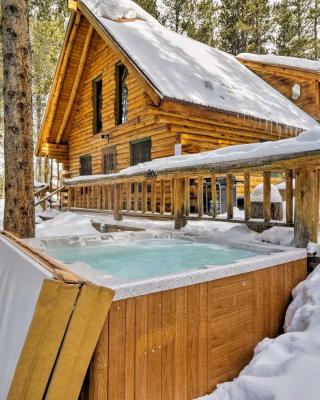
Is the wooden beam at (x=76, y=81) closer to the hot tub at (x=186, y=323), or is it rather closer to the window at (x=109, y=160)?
the window at (x=109, y=160)

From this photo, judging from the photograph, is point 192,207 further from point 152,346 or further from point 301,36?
point 301,36

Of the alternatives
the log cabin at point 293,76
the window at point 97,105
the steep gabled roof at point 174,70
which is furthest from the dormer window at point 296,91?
the window at point 97,105

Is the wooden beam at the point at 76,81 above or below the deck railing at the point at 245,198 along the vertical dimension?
above

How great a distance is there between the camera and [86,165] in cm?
1433

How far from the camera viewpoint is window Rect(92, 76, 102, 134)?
1312 cm

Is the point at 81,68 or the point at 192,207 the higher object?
the point at 81,68

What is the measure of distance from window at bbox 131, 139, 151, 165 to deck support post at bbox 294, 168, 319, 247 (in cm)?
732

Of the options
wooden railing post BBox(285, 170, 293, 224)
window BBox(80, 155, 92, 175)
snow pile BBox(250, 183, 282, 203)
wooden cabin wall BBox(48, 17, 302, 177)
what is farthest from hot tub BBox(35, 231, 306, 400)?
window BBox(80, 155, 92, 175)

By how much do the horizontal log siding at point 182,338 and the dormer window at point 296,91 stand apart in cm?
1307

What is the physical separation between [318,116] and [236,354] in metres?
13.3

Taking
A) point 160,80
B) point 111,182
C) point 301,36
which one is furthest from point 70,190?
point 301,36

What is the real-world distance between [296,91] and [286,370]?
14.1 meters

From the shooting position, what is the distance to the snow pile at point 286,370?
5.86ft

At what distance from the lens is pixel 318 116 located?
13.2 metres
